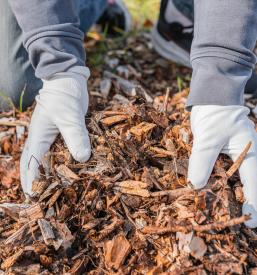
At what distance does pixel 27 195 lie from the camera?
191cm

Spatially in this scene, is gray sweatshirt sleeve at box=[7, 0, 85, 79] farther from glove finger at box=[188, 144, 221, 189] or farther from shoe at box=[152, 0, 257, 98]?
shoe at box=[152, 0, 257, 98]

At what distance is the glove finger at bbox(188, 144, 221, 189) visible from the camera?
178 cm

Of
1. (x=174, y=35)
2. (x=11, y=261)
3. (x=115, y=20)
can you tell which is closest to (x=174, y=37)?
(x=174, y=35)

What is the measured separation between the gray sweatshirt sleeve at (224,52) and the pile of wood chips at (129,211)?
24cm

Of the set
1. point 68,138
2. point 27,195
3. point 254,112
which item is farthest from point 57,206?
point 254,112

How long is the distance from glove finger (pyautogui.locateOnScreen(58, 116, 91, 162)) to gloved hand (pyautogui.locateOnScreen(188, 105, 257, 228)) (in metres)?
0.49

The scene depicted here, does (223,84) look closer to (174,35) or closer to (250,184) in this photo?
(250,184)

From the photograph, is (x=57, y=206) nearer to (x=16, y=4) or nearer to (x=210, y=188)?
(x=210, y=188)

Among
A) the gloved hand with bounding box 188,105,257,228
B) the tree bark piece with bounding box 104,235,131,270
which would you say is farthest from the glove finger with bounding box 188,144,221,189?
the tree bark piece with bounding box 104,235,131,270

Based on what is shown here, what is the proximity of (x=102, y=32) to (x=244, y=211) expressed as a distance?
242cm

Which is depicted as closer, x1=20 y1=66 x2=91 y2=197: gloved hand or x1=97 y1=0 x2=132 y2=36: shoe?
x1=20 y1=66 x2=91 y2=197: gloved hand

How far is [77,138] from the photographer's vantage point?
1929 millimetres

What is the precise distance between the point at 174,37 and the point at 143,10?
1144 millimetres

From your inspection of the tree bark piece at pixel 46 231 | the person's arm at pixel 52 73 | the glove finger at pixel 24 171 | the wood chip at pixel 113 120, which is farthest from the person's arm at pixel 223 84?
the glove finger at pixel 24 171
